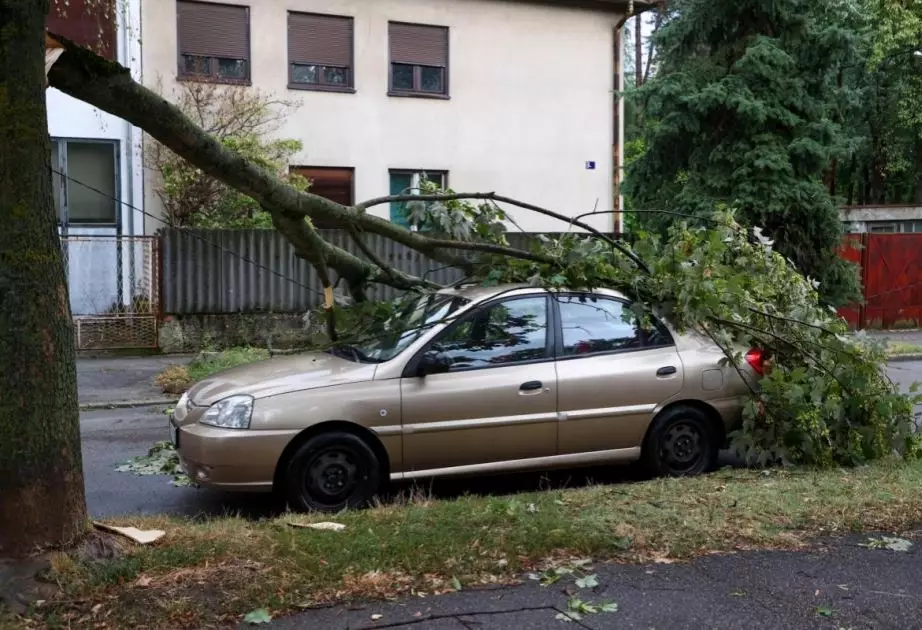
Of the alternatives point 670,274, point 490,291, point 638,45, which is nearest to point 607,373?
point 670,274

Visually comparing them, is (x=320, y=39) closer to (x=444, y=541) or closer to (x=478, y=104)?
(x=478, y=104)

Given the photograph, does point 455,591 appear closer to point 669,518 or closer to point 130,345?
point 669,518

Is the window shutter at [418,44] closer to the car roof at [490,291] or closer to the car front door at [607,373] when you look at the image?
the car roof at [490,291]

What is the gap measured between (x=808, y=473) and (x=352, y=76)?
14.2 metres

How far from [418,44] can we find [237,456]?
1474 centimetres

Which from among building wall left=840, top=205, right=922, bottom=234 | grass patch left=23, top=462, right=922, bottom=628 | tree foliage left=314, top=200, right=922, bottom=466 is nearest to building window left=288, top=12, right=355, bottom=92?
tree foliage left=314, top=200, right=922, bottom=466

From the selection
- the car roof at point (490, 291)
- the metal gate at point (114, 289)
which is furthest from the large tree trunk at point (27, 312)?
the metal gate at point (114, 289)

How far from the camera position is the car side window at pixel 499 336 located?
21.0 feet

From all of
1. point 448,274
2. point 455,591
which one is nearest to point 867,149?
point 448,274

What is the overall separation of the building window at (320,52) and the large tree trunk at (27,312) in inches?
561

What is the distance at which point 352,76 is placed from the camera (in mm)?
18484

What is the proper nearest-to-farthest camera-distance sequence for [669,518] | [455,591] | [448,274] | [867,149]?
[455,591] → [669,518] → [448,274] → [867,149]

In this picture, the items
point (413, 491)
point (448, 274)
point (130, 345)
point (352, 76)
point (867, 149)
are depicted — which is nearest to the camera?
point (413, 491)

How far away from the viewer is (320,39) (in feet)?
59.8
